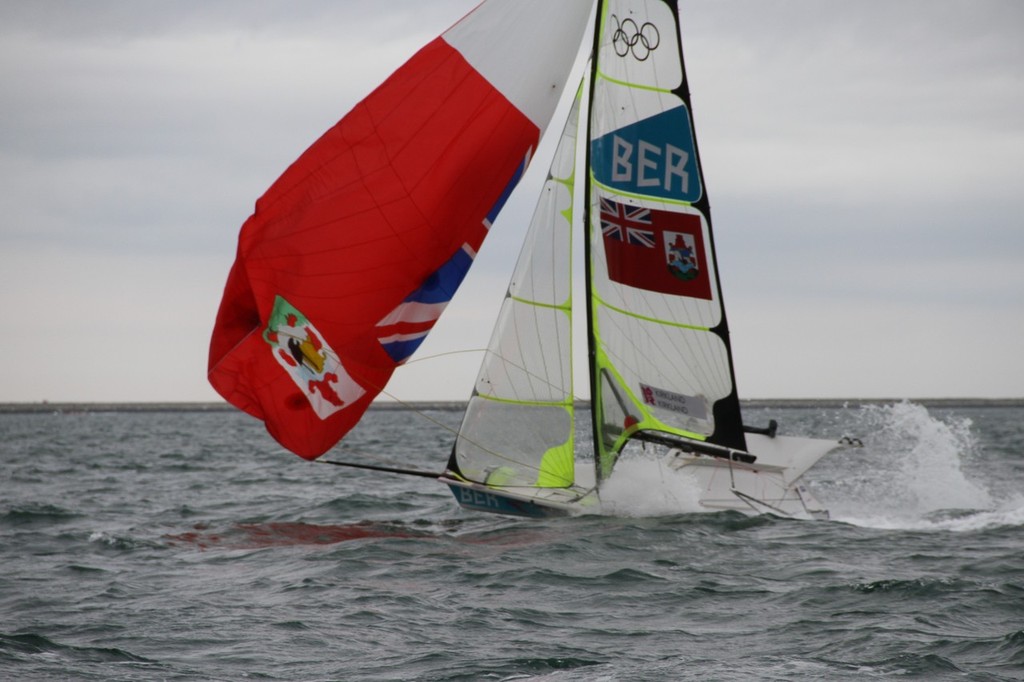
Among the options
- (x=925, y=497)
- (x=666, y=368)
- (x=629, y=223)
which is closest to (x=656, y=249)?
(x=629, y=223)

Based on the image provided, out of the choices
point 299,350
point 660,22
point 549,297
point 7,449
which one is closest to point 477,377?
point 549,297

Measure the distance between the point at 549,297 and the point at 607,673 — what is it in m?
6.79

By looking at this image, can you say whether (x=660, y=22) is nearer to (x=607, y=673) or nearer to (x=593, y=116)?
(x=593, y=116)

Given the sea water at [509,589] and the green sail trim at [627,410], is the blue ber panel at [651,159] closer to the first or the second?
the green sail trim at [627,410]

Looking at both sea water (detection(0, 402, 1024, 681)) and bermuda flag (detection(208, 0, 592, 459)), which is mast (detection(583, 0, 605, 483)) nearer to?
bermuda flag (detection(208, 0, 592, 459))

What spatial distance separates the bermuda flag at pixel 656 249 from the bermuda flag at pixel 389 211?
1.37 meters

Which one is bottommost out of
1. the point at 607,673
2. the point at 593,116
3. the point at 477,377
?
the point at 607,673

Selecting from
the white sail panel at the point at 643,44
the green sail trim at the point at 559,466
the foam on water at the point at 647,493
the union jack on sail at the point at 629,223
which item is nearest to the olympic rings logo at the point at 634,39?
the white sail panel at the point at 643,44

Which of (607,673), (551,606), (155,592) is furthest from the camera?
(155,592)

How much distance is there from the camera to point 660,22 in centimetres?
1364

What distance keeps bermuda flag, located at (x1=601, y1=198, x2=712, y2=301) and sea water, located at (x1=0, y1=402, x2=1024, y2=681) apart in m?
2.55

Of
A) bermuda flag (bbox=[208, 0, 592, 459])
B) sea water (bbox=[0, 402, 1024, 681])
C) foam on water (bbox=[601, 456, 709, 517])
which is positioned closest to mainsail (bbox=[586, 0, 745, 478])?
foam on water (bbox=[601, 456, 709, 517])

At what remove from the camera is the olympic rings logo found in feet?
44.8

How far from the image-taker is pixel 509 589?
1082 cm
